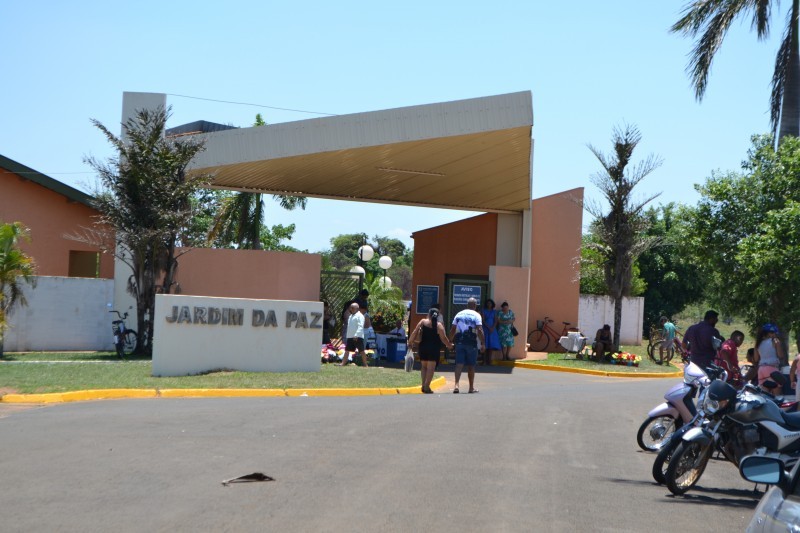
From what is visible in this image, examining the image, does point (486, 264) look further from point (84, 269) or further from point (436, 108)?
point (84, 269)

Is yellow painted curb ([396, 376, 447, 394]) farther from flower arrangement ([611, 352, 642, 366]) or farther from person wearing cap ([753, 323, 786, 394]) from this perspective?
flower arrangement ([611, 352, 642, 366])

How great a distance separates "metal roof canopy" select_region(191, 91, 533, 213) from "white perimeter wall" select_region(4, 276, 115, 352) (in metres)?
4.23

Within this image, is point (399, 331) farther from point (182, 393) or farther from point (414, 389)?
point (182, 393)

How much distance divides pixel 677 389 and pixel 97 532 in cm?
671

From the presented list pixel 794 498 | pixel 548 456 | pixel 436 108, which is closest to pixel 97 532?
pixel 794 498

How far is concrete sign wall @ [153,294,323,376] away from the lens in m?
18.0

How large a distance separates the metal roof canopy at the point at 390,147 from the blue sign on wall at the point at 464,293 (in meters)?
3.50

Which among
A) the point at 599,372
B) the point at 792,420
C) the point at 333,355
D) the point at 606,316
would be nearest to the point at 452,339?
the point at 333,355

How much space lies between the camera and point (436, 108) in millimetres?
20844

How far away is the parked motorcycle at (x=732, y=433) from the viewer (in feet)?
26.6

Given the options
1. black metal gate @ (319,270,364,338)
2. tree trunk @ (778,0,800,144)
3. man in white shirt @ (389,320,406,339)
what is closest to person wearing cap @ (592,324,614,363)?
man in white shirt @ (389,320,406,339)

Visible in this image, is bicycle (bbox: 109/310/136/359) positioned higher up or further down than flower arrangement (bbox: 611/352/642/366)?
higher up

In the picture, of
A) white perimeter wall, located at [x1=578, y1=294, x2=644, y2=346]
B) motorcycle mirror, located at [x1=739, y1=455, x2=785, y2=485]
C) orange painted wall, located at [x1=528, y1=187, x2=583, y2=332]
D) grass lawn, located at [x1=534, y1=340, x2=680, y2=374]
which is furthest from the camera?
white perimeter wall, located at [x1=578, y1=294, x2=644, y2=346]

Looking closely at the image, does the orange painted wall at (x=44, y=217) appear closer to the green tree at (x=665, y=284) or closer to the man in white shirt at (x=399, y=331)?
the man in white shirt at (x=399, y=331)
